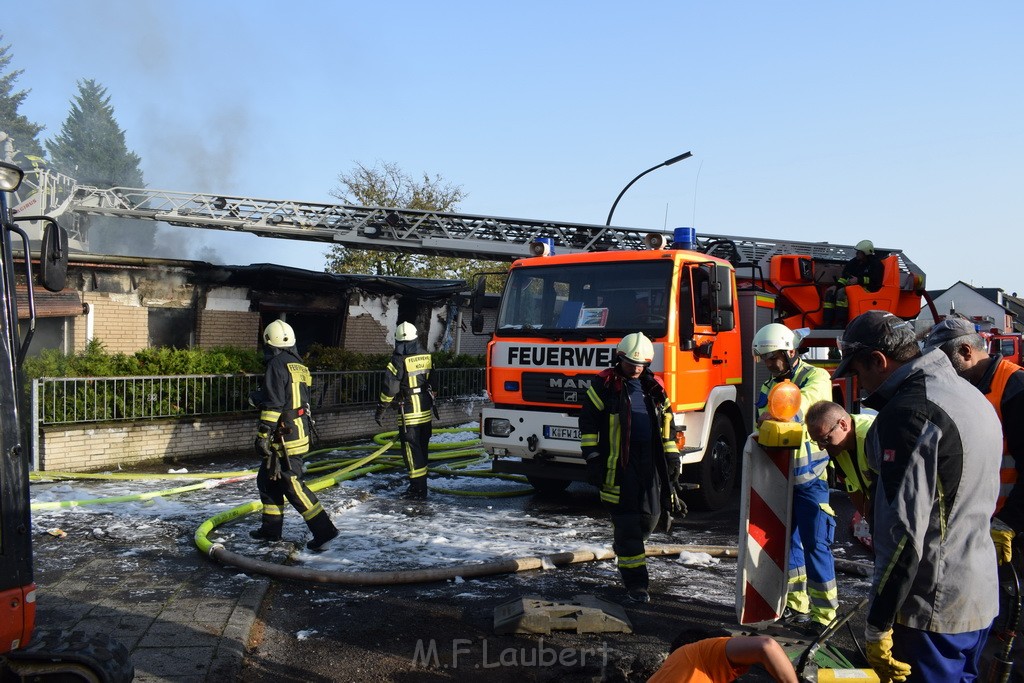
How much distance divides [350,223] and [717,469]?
768 inches

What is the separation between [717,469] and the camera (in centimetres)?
888

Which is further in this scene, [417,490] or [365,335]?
[365,335]

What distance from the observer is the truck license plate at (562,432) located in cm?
809

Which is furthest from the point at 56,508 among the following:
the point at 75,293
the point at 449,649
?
the point at 75,293

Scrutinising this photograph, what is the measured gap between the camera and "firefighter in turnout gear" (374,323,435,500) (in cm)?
915

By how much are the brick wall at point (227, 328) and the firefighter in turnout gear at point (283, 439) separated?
9.36 meters

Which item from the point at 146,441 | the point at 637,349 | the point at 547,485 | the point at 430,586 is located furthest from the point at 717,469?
the point at 146,441

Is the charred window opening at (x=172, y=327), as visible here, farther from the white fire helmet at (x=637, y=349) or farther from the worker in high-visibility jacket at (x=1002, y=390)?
the worker in high-visibility jacket at (x=1002, y=390)

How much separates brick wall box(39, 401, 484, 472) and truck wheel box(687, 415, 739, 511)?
7.03 metres

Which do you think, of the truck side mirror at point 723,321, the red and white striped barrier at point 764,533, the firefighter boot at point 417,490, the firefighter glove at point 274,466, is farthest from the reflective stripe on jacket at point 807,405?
the firefighter boot at point 417,490

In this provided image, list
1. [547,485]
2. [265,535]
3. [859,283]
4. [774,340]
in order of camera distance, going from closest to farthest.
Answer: [774,340] → [265,535] → [547,485] → [859,283]

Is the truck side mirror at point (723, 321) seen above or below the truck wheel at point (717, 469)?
above

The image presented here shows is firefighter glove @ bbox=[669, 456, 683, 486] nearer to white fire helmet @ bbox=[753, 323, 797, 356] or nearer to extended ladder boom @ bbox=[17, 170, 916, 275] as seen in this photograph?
white fire helmet @ bbox=[753, 323, 797, 356]

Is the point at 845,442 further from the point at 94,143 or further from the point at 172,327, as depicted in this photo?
the point at 94,143
